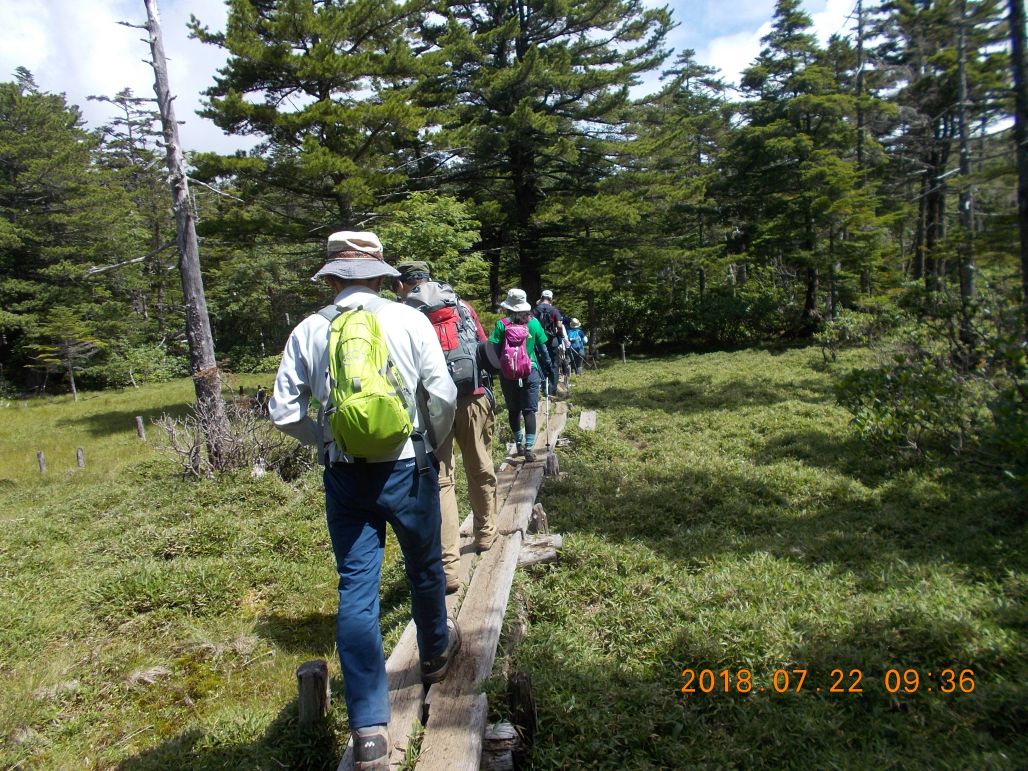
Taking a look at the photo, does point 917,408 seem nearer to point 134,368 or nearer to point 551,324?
point 551,324

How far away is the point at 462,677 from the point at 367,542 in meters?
0.94

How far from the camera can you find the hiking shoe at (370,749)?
2.36 meters

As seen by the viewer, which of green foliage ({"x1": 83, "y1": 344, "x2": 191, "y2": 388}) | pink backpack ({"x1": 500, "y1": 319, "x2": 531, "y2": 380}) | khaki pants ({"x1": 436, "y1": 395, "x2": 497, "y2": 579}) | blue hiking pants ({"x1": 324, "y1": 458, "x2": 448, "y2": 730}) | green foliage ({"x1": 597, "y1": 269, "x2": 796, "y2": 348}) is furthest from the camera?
green foliage ({"x1": 83, "y1": 344, "x2": 191, "y2": 388})

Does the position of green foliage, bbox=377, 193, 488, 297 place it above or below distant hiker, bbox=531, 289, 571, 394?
above

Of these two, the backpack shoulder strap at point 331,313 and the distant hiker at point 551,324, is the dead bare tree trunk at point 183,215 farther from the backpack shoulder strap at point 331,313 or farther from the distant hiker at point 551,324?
the backpack shoulder strap at point 331,313

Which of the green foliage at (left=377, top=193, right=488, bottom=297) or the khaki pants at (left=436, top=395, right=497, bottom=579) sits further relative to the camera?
the green foliage at (left=377, top=193, right=488, bottom=297)

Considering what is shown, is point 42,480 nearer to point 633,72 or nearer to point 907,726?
point 907,726

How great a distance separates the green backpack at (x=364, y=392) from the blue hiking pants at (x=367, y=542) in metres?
0.16

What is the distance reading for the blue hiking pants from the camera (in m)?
2.40

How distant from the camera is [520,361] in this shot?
5.87 meters

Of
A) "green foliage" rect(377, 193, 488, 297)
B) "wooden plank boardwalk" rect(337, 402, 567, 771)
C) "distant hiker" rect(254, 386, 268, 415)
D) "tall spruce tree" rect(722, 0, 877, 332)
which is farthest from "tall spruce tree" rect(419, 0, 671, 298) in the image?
"wooden plank boardwalk" rect(337, 402, 567, 771)

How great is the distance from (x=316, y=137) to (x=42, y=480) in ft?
32.0

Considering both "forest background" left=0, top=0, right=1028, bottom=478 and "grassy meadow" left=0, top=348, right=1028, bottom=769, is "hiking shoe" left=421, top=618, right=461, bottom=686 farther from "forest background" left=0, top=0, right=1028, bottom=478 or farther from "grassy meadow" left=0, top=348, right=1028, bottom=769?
"forest background" left=0, top=0, right=1028, bottom=478

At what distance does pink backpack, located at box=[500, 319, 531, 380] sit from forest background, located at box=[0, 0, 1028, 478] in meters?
4.35
